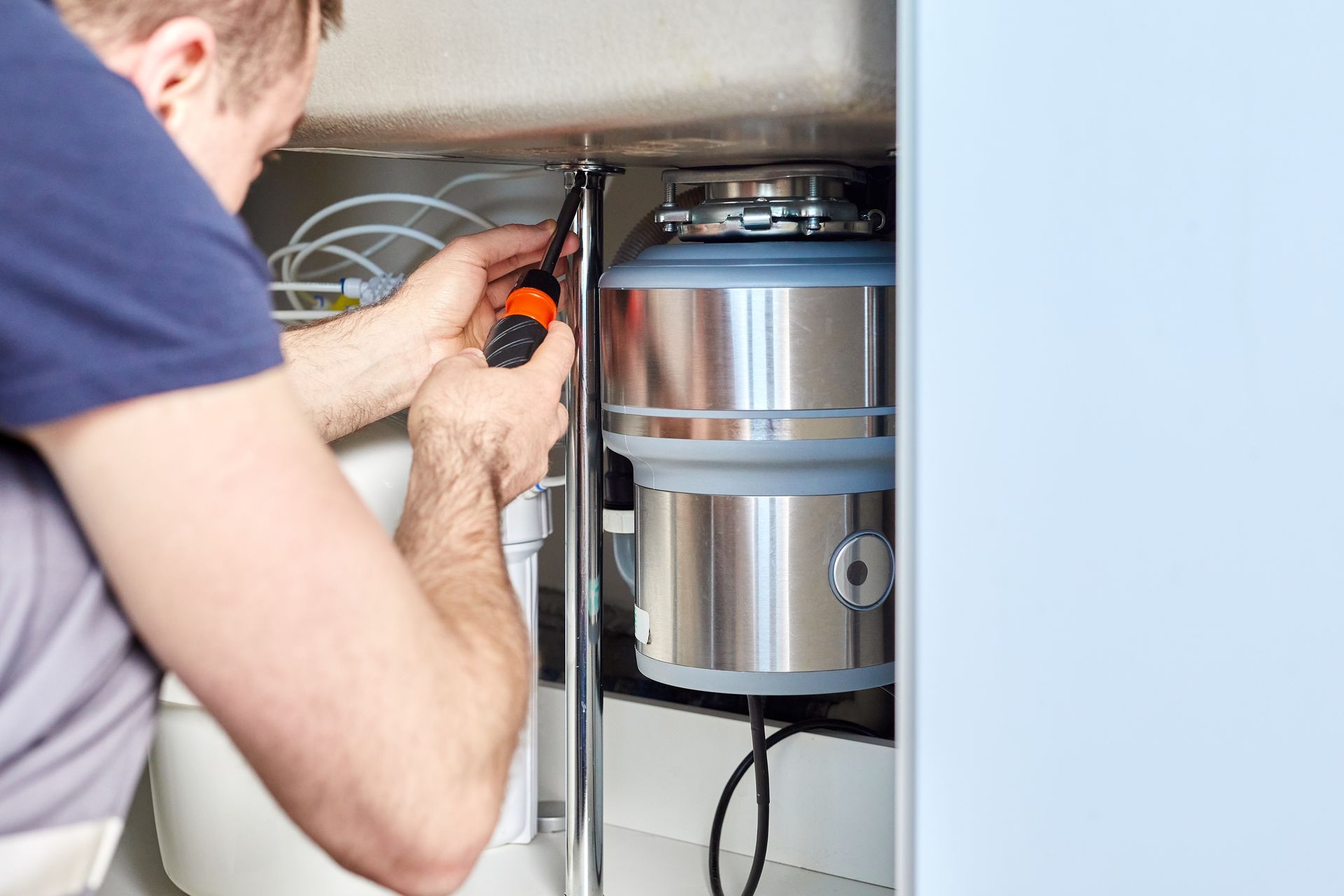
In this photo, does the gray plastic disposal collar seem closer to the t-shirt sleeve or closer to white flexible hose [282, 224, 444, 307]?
the t-shirt sleeve

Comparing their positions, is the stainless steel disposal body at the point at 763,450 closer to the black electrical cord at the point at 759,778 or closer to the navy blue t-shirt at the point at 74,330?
the black electrical cord at the point at 759,778

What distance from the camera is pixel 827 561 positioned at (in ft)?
2.09

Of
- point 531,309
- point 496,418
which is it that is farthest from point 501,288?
point 496,418

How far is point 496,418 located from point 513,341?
0.08m

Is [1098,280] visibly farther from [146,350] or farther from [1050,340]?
[146,350]

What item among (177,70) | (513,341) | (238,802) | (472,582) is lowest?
(238,802)

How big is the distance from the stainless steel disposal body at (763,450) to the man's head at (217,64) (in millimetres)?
227

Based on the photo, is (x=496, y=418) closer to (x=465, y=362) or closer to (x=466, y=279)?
(x=465, y=362)

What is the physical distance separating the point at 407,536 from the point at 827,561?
0.79 feet

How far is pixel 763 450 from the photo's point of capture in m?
0.61

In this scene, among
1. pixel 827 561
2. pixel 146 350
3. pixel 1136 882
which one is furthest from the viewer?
pixel 827 561

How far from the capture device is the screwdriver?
0.66m

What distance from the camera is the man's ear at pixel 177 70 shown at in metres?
→ 0.41

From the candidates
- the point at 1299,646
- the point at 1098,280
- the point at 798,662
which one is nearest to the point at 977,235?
the point at 1098,280
